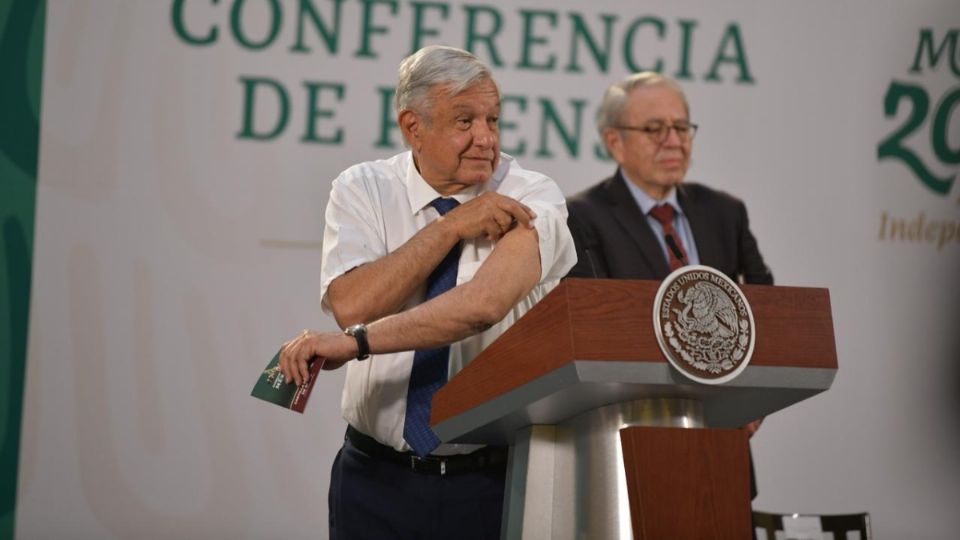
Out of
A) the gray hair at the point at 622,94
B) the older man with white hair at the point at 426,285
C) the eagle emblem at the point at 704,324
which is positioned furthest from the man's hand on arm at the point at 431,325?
the gray hair at the point at 622,94

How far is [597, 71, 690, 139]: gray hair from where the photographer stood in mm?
4270

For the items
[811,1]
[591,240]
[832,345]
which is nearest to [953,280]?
[811,1]

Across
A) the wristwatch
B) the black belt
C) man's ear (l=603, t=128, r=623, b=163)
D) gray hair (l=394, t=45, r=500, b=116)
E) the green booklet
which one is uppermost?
man's ear (l=603, t=128, r=623, b=163)

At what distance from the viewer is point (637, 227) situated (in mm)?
3928

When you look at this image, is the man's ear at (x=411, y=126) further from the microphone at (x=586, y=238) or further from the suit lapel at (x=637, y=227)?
the suit lapel at (x=637, y=227)

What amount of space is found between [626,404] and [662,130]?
249 centimetres

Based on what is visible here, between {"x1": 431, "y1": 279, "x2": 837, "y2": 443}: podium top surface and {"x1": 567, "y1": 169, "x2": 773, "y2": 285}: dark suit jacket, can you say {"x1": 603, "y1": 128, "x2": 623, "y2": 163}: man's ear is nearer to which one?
{"x1": 567, "y1": 169, "x2": 773, "y2": 285}: dark suit jacket

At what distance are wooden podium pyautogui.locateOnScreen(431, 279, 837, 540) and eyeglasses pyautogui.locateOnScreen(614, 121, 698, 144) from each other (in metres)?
2.30

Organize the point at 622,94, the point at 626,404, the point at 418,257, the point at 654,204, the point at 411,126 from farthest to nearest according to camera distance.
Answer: the point at 622,94
the point at 654,204
the point at 411,126
the point at 418,257
the point at 626,404

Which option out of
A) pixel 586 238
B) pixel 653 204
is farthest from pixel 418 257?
pixel 653 204

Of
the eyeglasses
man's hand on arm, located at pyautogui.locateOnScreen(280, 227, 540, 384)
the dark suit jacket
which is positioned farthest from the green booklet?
the eyeglasses

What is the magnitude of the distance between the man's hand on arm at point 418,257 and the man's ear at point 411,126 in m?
0.26

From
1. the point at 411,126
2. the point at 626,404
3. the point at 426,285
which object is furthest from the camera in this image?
the point at 411,126

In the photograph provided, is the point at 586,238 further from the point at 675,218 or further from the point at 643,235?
the point at 675,218
